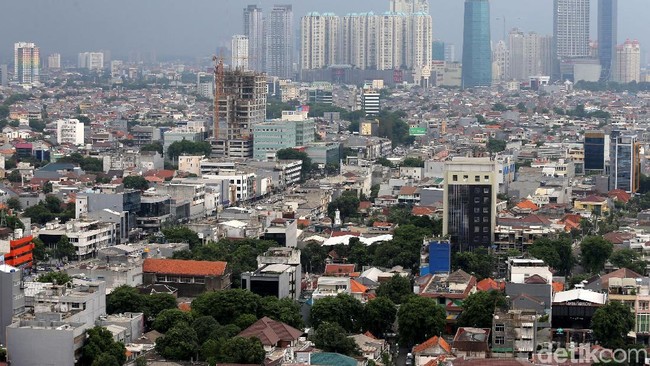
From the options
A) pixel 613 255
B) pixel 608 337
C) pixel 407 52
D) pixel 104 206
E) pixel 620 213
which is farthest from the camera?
pixel 407 52

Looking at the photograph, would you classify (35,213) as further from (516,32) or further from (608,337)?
(516,32)

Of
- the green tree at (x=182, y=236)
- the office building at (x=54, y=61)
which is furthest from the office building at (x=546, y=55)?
the green tree at (x=182, y=236)

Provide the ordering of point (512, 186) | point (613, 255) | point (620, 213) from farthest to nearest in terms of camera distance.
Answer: point (512, 186)
point (620, 213)
point (613, 255)

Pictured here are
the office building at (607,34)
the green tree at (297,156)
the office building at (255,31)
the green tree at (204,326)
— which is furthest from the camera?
the office building at (607,34)

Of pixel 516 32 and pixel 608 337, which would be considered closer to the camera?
pixel 608 337

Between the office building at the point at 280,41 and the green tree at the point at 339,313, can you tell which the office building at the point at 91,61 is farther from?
the green tree at the point at 339,313

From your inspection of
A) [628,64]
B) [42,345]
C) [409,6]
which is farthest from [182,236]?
[628,64]

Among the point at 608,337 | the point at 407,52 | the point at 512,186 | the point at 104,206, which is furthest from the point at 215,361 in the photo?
the point at 407,52
